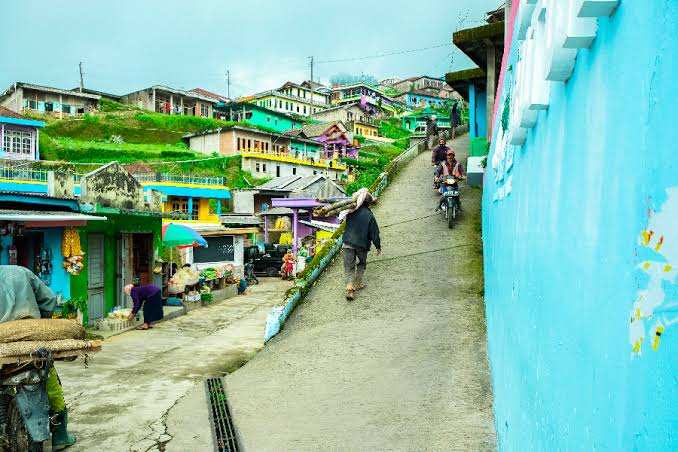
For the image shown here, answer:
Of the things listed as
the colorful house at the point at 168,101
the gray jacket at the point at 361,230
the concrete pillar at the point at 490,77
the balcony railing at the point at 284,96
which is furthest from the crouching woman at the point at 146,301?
the balcony railing at the point at 284,96

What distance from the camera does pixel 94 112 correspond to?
6438cm

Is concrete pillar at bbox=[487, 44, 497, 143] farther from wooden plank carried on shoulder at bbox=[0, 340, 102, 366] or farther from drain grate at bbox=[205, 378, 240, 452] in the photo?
wooden plank carried on shoulder at bbox=[0, 340, 102, 366]

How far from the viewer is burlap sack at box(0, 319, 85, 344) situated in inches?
199

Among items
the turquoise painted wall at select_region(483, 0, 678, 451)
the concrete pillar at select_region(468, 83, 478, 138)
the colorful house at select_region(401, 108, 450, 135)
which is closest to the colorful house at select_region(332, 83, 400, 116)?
the colorful house at select_region(401, 108, 450, 135)

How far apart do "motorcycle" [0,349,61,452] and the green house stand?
63403mm

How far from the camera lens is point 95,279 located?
540 inches

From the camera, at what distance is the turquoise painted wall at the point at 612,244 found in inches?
39.9

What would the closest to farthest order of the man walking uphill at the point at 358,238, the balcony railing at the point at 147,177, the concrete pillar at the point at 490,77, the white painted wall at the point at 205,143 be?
1. the man walking uphill at the point at 358,238
2. the concrete pillar at the point at 490,77
3. the balcony railing at the point at 147,177
4. the white painted wall at the point at 205,143

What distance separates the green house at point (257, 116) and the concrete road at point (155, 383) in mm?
56523

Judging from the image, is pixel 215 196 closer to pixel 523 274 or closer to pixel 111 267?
pixel 111 267

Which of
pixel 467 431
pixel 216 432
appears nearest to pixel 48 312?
pixel 216 432

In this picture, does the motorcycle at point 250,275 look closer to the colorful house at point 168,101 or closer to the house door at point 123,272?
the house door at point 123,272

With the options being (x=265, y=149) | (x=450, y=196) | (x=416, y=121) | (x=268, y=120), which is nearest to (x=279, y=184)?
(x=265, y=149)

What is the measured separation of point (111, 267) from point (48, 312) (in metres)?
9.07
